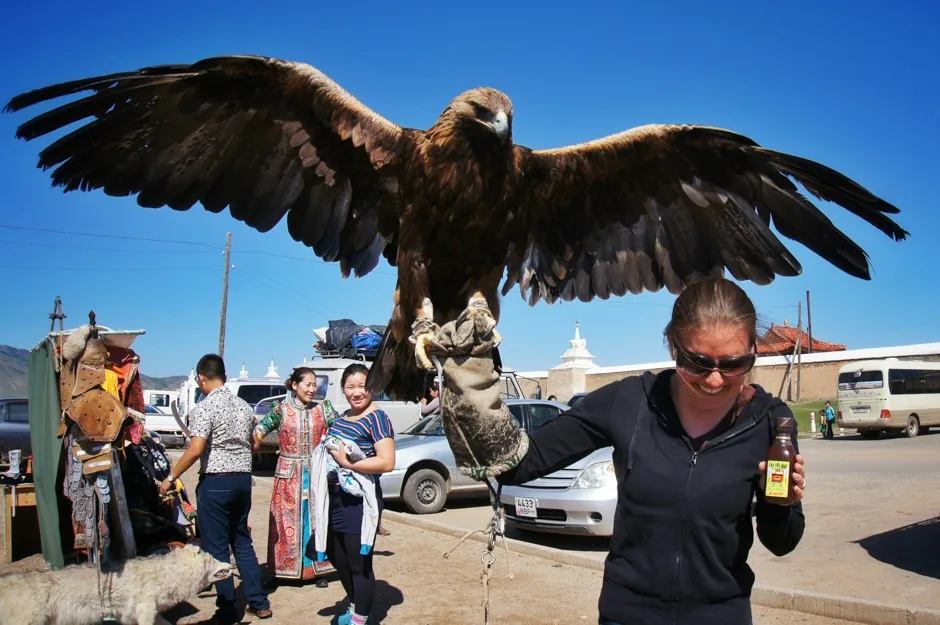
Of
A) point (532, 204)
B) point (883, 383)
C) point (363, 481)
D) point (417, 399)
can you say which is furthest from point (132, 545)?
point (883, 383)

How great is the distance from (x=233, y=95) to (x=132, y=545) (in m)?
2.68

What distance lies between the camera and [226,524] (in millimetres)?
4773

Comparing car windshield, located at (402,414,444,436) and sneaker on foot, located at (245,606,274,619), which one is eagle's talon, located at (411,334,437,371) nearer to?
sneaker on foot, located at (245,606,274,619)

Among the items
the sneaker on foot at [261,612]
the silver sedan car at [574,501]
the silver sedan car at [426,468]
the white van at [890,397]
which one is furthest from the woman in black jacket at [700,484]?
the white van at [890,397]

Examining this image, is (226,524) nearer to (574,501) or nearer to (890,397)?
(574,501)

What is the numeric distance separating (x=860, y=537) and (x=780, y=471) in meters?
6.07

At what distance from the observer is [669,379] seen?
1954mm

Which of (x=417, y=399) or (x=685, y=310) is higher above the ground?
(x=685, y=310)

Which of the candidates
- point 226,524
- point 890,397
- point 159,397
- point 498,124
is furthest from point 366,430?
point 159,397

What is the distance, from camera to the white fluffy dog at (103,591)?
12.6 feet

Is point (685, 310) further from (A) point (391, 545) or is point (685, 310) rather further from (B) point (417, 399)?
(A) point (391, 545)

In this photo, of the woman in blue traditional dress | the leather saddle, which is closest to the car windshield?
the woman in blue traditional dress

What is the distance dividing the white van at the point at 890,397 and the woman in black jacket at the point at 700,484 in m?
21.8

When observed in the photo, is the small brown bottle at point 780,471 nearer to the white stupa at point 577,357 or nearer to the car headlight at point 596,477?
the car headlight at point 596,477
